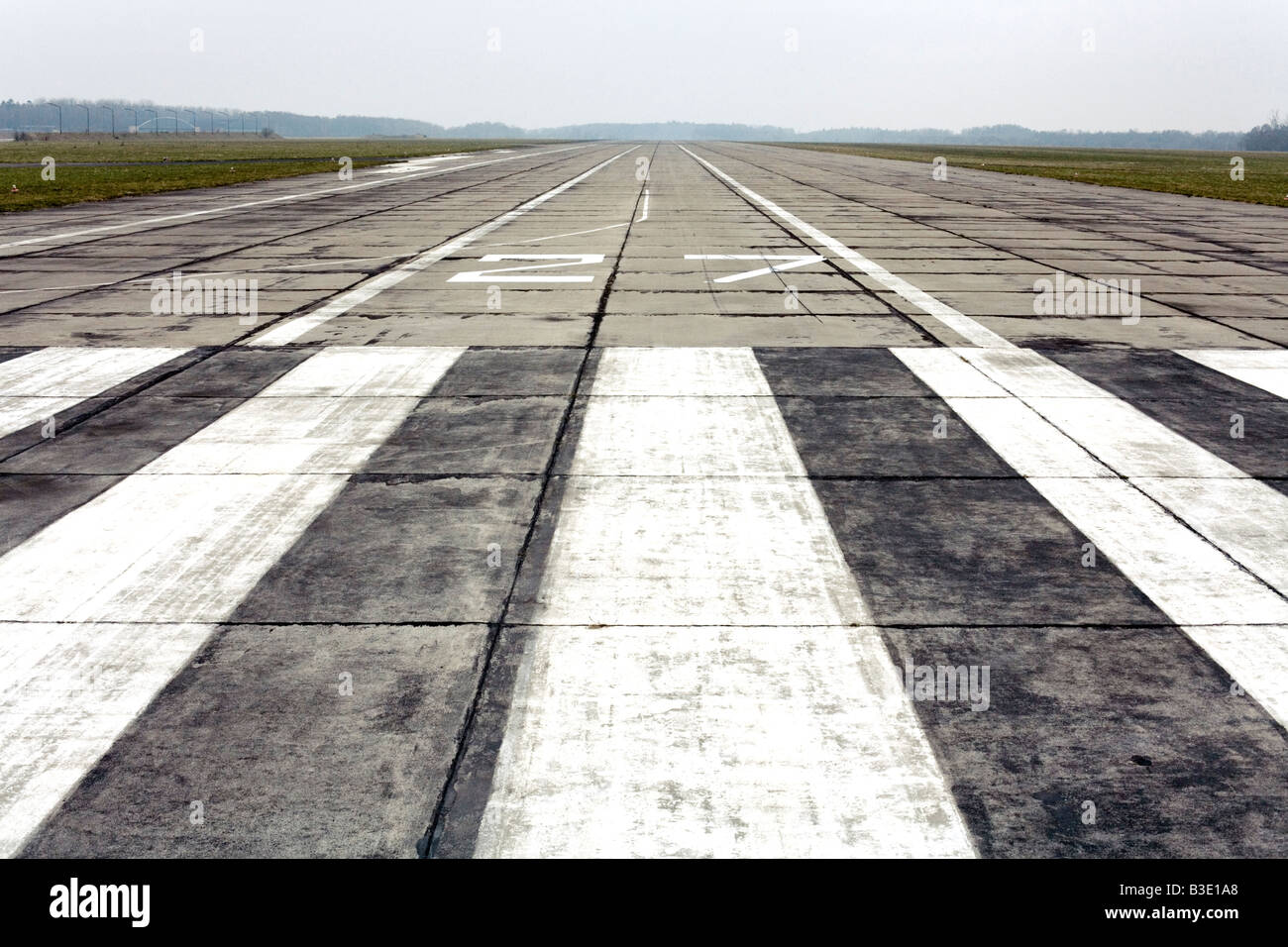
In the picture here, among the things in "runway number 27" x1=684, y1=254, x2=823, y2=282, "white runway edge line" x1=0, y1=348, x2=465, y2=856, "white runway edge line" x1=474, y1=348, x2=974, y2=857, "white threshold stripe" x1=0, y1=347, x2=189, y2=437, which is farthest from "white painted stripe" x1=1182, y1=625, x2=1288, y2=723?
"runway number 27" x1=684, y1=254, x2=823, y2=282

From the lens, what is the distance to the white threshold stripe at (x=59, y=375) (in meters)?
8.68

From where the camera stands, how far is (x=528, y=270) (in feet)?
54.3

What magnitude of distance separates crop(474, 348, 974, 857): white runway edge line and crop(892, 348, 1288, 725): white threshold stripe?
4.87 feet

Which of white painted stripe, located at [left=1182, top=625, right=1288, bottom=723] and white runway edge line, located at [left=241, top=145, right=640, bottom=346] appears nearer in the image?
white painted stripe, located at [left=1182, top=625, right=1288, bottom=723]

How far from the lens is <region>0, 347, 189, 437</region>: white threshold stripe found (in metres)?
8.68

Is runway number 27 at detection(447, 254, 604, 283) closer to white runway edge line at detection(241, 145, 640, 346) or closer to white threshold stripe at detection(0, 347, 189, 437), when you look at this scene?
white runway edge line at detection(241, 145, 640, 346)

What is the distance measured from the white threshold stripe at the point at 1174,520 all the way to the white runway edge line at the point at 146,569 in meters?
4.34

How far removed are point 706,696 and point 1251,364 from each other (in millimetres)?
8476

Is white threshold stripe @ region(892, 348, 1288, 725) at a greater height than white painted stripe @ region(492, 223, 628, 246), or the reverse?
white painted stripe @ region(492, 223, 628, 246)

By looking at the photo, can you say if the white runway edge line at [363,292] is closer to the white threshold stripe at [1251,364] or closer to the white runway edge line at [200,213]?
the white runway edge line at [200,213]

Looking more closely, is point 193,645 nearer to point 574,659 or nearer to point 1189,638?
point 574,659
